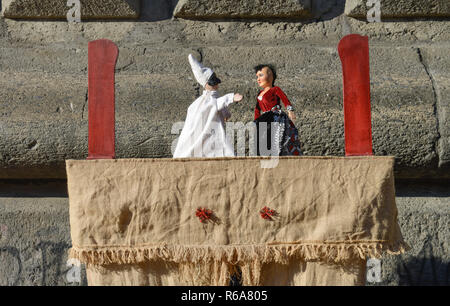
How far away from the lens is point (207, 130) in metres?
2.53

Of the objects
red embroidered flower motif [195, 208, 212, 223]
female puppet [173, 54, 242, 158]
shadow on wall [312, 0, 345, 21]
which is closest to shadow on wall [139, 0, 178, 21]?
shadow on wall [312, 0, 345, 21]

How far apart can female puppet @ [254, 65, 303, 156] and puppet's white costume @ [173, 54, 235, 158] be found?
127mm

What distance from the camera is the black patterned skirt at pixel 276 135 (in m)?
2.50

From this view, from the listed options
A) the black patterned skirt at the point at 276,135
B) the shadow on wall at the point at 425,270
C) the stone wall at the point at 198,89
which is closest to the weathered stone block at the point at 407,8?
the stone wall at the point at 198,89

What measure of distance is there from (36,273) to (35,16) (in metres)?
1.24

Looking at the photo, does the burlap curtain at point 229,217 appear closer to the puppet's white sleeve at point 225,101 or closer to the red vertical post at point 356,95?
the red vertical post at point 356,95

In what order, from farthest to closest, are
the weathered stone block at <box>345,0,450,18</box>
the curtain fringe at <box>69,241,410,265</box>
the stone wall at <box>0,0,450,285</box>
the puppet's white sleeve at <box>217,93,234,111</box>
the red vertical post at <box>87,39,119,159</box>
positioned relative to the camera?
the weathered stone block at <box>345,0,450,18</box> → the stone wall at <box>0,0,450,285</box> → the puppet's white sleeve at <box>217,93,234,111</box> → the red vertical post at <box>87,39,119,159</box> → the curtain fringe at <box>69,241,410,265</box>

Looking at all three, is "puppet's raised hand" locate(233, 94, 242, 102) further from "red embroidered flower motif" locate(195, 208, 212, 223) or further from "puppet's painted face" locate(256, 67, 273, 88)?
"red embroidered flower motif" locate(195, 208, 212, 223)

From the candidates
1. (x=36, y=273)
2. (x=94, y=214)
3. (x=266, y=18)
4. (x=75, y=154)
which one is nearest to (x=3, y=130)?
(x=75, y=154)

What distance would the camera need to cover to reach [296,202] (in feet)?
7.64

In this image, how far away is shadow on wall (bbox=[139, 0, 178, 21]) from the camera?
3312mm

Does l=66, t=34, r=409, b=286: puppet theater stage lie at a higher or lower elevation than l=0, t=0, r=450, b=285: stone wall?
lower

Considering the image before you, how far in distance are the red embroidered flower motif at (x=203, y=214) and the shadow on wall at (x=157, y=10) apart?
133 centimetres

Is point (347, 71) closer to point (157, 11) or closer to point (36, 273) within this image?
point (157, 11)
